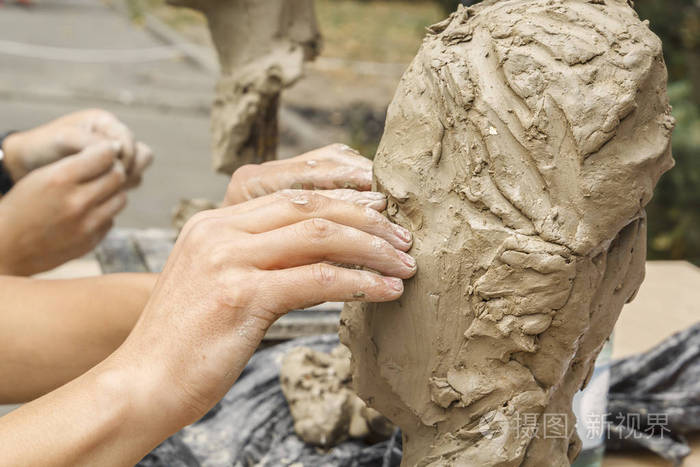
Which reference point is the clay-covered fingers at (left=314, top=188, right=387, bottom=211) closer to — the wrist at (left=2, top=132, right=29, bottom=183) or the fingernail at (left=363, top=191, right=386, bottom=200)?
the fingernail at (left=363, top=191, right=386, bottom=200)

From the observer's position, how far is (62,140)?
2.70 meters

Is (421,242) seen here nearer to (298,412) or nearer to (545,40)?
(545,40)

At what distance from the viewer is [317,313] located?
276cm

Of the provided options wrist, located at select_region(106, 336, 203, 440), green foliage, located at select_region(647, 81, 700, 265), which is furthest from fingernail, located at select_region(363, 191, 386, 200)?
green foliage, located at select_region(647, 81, 700, 265)

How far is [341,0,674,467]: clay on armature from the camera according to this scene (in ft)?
4.13

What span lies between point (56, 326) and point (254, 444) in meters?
0.62

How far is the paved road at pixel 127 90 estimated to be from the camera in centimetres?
619

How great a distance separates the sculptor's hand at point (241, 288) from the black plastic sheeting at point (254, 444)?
67 cm

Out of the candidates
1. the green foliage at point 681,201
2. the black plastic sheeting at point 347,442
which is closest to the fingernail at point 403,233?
the black plastic sheeting at point 347,442

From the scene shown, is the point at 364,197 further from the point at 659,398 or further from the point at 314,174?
the point at 659,398

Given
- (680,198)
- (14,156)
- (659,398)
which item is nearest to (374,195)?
(659,398)

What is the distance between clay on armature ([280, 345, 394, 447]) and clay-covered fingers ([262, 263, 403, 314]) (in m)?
0.77

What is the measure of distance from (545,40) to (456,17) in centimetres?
24

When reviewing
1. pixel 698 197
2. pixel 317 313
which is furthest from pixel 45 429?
pixel 698 197
